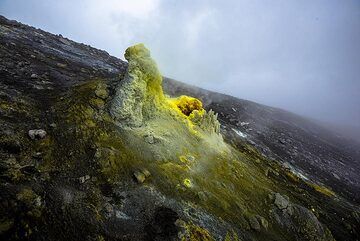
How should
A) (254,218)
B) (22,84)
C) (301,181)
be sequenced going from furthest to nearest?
(301,181) < (22,84) < (254,218)

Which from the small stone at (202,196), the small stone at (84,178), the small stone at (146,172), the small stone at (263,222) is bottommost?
the small stone at (263,222)

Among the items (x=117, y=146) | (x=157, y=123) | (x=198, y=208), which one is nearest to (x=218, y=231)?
(x=198, y=208)

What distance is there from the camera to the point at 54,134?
8.79 meters

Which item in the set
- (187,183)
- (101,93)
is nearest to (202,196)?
(187,183)

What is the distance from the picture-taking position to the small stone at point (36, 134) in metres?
8.31

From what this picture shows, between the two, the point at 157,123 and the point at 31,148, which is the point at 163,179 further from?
the point at 31,148

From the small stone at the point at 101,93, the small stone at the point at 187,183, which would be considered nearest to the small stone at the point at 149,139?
the small stone at the point at 187,183

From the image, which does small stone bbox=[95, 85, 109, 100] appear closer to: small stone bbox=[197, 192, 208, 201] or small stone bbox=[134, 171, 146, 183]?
A: small stone bbox=[134, 171, 146, 183]

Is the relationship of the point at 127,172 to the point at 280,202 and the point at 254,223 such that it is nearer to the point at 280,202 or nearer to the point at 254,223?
the point at 254,223

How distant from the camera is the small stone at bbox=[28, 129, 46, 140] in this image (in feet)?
27.3

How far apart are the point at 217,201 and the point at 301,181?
11638 millimetres

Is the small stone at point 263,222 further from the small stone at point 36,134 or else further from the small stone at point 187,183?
the small stone at point 36,134

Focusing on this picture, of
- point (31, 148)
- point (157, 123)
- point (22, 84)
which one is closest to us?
point (31, 148)

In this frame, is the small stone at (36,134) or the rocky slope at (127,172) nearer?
the rocky slope at (127,172)
